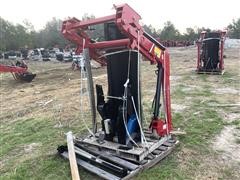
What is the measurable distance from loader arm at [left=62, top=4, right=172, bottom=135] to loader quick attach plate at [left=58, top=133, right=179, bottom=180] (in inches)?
11.4

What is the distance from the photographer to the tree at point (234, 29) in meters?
38.9

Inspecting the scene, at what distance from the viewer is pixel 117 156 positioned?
404 centimetres

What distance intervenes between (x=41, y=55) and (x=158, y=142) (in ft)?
84.2

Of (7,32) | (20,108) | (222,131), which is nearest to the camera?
(222,131)

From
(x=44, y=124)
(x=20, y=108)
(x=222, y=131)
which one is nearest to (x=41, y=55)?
(x=20, y=108)

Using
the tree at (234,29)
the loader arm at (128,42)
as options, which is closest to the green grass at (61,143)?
the loader arm at (128,42)

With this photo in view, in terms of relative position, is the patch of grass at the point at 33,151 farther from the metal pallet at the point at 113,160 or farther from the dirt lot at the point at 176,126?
the metal pallet at the point at 113,160

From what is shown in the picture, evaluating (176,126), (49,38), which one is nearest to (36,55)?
(49,38)

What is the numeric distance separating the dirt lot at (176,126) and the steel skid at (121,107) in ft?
0.62

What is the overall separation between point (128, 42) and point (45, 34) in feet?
136

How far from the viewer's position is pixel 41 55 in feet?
93.7

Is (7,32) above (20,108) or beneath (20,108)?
above

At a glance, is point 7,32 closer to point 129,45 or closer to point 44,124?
point 44,124

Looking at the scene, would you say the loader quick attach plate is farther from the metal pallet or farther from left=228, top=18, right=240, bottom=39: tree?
left=228, top=18, right=240, bottom=39: tree
